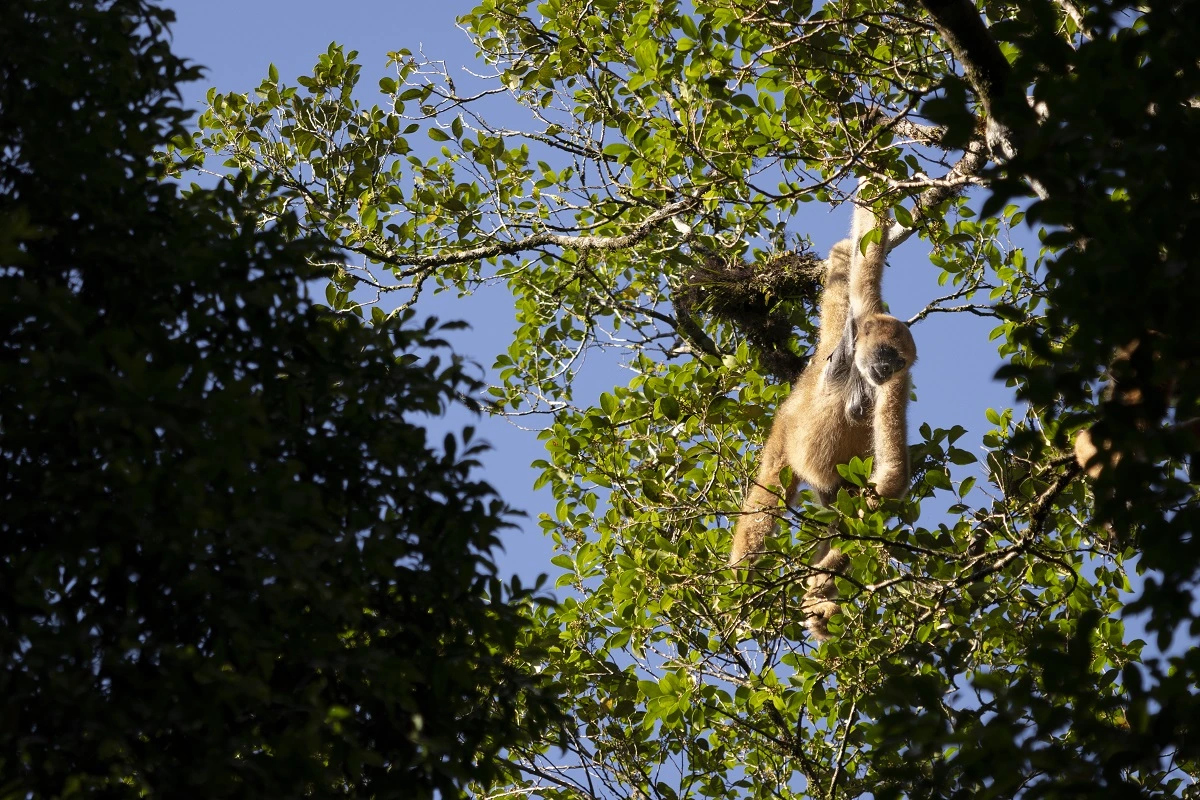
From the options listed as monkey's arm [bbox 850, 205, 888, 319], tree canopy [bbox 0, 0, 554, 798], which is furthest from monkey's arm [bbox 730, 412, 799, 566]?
tree canopy [bbox 0, 0, 554, 798]

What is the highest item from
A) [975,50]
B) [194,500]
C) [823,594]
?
[975,50]

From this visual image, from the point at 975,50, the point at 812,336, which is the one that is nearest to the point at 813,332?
the point at 812,336

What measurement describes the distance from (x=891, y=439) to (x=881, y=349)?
617 millimetres

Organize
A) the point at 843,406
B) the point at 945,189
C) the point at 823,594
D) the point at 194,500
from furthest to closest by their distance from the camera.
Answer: the point at 843,406
the point at 823,594
the point at 945,189
the point at 194,500

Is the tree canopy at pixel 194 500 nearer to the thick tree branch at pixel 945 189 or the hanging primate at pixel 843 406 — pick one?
the thick tree branch at pixel 945 189

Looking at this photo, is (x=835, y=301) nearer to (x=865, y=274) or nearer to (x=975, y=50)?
(x=865, y=274)

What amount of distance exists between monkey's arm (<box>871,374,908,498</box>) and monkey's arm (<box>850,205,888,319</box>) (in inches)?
21.5

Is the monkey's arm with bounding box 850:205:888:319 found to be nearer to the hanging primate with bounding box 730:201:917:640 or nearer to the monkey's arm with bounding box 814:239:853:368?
the hanging primate with bounding box 730:201:917:640

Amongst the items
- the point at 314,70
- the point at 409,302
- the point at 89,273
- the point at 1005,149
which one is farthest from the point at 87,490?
the point at 314,70

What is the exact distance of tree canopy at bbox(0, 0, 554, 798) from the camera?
2.97 metres

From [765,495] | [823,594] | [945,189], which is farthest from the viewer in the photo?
[765,495]

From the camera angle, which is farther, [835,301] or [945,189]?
[835,301]

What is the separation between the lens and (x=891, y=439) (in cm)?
797

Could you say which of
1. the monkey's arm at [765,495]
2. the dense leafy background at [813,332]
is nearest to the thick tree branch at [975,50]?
the dense leafy background at [813,332]
